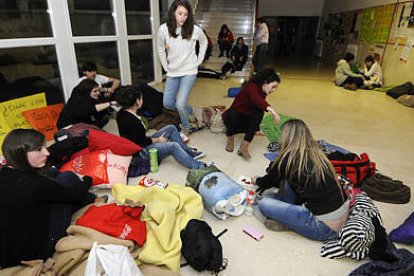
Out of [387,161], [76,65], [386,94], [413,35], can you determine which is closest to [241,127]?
[387,161]

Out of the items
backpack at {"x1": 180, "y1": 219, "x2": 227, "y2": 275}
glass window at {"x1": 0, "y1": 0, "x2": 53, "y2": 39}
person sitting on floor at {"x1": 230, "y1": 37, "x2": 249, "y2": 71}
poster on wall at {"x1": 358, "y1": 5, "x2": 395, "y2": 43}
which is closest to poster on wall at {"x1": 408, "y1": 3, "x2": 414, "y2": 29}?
poster on wall at {"x1": 358, "y1": 5, "x2": 395, "y2": 43}

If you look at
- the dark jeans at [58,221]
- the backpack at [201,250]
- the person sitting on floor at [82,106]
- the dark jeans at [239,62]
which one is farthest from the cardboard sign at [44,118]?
the dark jeans at [239,62]

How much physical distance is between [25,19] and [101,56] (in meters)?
1.36

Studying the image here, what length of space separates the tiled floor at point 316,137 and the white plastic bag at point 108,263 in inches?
18.9

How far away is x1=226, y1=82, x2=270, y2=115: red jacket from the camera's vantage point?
8.91 feet

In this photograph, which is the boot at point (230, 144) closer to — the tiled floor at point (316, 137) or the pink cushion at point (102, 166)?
the tiled floor at point (316, 137)

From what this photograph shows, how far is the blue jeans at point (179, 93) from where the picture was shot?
10.3 ft

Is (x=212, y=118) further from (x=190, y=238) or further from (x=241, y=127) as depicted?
(x=190, y=238)

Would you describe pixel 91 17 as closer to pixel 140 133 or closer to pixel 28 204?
pixel 140 133

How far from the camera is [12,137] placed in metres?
1.40

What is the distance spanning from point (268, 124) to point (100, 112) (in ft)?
6.72

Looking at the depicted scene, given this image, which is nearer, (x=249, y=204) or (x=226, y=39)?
(x=249, y=204)

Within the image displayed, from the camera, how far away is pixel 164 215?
1.65 metres

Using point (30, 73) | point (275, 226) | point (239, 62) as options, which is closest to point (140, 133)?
point (275, 226)
